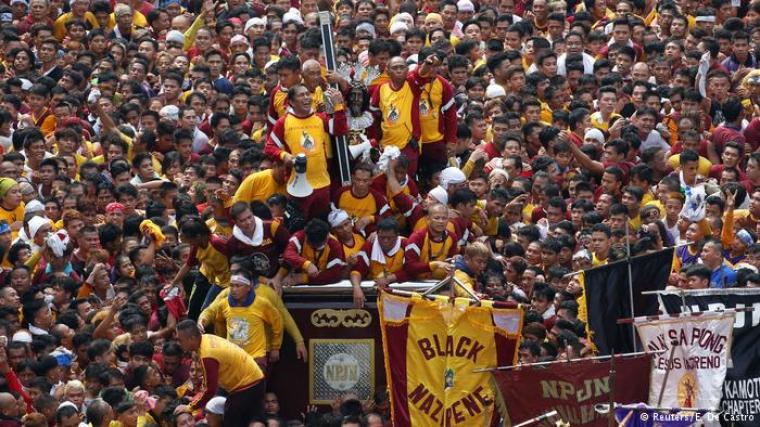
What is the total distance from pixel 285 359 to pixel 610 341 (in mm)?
3132

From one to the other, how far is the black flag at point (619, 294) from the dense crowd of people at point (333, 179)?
433mm

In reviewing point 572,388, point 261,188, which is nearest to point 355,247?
point 261,188

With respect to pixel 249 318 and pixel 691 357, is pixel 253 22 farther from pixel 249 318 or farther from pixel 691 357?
pixel 691 357

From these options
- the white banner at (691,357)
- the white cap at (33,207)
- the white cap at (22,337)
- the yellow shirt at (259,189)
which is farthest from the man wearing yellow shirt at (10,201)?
the white banner at (691,357)

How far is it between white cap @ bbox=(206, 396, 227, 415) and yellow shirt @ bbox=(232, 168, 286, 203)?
2.35m

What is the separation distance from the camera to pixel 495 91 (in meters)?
25.5

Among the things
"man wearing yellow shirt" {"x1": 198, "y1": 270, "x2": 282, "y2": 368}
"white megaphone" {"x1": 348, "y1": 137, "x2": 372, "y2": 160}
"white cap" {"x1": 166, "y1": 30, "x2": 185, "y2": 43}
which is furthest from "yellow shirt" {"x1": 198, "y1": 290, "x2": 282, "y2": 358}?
"white cap" {"x1": 166, "y1": 30, "x2": 185, "y2": 43}

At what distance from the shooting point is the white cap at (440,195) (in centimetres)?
2138

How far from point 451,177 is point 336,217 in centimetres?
185

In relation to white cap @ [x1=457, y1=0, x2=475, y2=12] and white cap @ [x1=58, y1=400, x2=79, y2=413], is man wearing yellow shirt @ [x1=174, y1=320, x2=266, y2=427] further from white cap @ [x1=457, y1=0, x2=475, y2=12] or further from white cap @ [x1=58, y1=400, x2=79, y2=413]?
white cap @ [x1=457, y1=0, x2=475, y2=12]

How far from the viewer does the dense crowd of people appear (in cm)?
2000

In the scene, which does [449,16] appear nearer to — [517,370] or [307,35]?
[307,35]

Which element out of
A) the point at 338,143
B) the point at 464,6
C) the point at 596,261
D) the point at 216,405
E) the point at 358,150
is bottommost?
the point at 216,405

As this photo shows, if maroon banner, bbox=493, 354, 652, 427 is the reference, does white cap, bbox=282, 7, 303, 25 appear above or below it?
above
